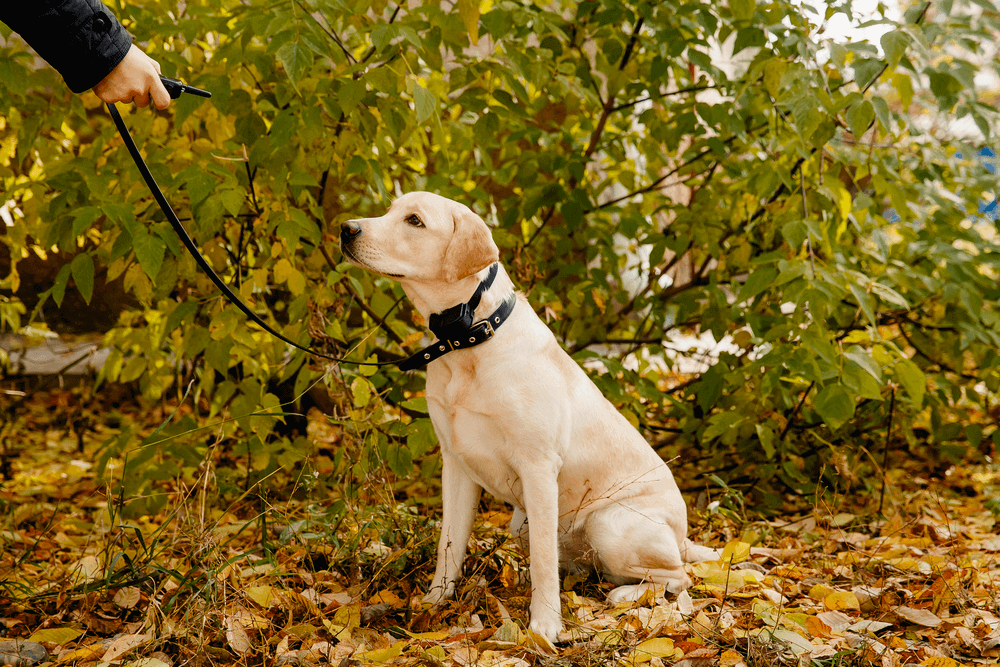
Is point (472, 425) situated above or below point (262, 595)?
above

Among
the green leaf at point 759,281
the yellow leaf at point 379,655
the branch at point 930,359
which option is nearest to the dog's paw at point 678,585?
the yellow leaf at point 379,655

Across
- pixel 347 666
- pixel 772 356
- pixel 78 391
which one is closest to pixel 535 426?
pixel 347 666

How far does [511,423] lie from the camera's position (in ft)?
7.55

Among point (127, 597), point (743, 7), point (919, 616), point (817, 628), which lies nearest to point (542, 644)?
Answer: point (817, 628)

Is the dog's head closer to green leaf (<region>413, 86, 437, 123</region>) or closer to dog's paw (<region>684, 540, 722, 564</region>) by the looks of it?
green leaf (<region>413, 86, 437, 123</region>)

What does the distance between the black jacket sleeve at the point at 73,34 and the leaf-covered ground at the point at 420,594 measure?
1.33 metres

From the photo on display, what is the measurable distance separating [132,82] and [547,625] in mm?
1891

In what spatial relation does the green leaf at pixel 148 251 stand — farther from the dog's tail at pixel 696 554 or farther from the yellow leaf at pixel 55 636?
the dog's tail at pixel 696 554

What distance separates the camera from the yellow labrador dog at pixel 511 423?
2301 millimetres

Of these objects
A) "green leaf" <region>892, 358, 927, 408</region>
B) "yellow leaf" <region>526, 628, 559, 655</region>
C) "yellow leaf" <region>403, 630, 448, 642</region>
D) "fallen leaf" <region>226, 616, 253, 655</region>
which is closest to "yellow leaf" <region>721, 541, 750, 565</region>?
"green leaf" <region>892, 358, 927, 408</region>

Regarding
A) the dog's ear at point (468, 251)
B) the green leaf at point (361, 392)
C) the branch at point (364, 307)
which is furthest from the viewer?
the branch at point (364, 307)

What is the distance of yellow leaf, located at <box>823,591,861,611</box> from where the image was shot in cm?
257

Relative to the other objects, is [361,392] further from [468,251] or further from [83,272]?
[83,272]

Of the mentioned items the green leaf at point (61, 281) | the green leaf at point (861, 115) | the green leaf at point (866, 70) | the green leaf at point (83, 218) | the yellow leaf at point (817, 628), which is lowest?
the yellow leaf at point (817, 628)
